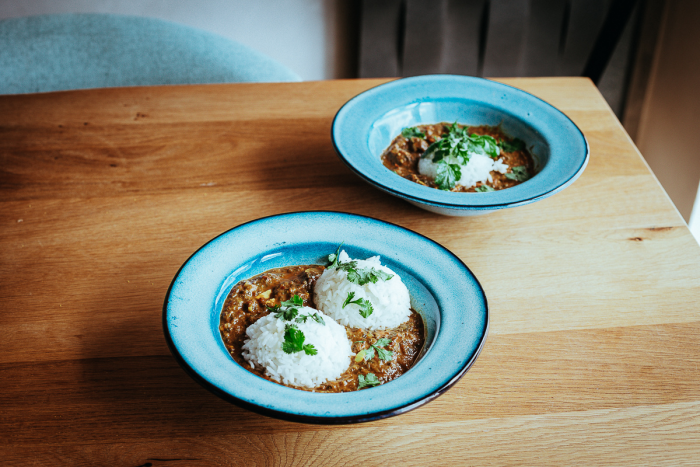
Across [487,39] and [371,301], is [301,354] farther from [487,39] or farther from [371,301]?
[487,39]

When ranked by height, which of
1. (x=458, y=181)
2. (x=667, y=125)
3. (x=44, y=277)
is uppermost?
(x=458, y=181)

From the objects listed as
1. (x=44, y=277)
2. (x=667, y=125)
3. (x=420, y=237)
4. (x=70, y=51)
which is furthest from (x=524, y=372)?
(x=667, y=125)

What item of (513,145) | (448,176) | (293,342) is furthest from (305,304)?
(513,145)

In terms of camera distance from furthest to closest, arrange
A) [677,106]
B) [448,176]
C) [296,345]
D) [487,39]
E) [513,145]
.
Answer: [487,39] → [677,106] → [513,145] → [448,176] → [296,345]

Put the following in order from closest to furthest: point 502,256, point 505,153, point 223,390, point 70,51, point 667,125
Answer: point 223,390 → point 502,256 → point 505,153 → point 70,51 → point 667,125

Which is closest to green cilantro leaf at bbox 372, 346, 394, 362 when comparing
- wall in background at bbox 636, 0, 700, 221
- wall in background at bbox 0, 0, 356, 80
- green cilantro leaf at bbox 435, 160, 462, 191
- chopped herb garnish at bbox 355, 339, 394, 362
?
chopped herb garnish at bbox 355, 339, 394, 362

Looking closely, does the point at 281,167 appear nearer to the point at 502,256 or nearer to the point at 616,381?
the point at 502,256

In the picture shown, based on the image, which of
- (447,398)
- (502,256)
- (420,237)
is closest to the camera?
(447,398)

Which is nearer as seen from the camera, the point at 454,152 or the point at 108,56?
the point at 454,152
